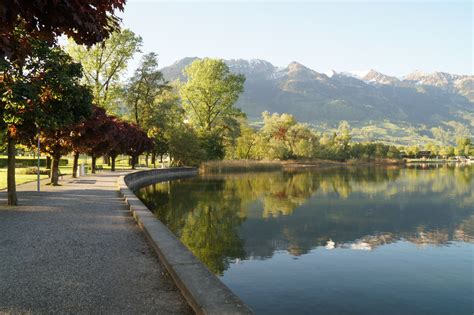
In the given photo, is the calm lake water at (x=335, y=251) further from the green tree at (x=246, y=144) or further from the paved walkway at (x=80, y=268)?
the green tree at (x=246, y=144)

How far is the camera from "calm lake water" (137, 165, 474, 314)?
1103 centimetres

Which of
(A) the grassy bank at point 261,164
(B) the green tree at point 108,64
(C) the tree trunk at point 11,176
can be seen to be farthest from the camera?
(A) the grassy bank at point 261,164

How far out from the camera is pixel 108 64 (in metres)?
55.3

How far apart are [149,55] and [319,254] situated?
184 ft

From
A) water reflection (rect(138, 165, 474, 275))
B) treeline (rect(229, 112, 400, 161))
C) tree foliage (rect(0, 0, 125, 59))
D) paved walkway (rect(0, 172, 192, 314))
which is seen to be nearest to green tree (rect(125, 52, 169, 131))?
water reflection (rect(138, 165, 474, 275))

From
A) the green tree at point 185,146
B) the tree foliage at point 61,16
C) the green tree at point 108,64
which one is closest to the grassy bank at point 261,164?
the green tree at point 185,146

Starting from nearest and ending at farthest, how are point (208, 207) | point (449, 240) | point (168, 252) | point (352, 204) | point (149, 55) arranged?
point (168, 252) < point (449, 240) < point (208, 207) < point (352, 204) < point (149, 55)

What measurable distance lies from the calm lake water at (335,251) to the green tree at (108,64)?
27944 mm

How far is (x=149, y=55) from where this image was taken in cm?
6562

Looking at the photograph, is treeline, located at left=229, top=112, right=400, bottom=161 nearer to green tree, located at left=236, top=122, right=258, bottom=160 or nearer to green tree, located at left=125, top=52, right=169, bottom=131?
green tree, located at left=236, top=122, right=258, bottom=160

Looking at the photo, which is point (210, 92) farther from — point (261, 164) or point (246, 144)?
point (246, 144)

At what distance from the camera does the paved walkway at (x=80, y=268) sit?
6799 millimetres

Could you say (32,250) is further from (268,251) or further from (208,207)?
(208,207)

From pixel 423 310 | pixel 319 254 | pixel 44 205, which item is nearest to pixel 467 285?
pixel 423 310
